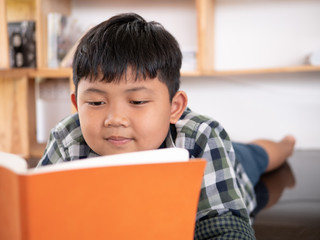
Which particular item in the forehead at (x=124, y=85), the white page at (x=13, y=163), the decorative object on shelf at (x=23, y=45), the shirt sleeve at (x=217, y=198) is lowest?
the shirt sleeve at (x=217, y=198)

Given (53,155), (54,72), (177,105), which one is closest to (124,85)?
(177,105)

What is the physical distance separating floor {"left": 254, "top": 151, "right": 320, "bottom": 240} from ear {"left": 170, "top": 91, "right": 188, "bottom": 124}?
38 centimetres

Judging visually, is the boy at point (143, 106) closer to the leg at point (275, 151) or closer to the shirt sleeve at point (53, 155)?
the shirt sleeve at point (53, 155)

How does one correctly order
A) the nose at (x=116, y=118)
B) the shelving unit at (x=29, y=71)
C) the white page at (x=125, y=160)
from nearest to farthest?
1. the white page at (x=125, y=160)
2. the nose at (x=116, y=118)
3. the shelving unit at (x=29, y=71)

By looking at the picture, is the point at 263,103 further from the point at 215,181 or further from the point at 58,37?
the point at 215,181

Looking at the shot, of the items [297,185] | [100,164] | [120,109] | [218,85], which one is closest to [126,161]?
[100,164]

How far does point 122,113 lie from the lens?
79 cm

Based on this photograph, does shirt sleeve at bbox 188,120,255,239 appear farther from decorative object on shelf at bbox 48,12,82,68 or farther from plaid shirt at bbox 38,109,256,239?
decorative object on shelf at bbox 48,12,82,68

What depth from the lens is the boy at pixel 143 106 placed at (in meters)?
0.81

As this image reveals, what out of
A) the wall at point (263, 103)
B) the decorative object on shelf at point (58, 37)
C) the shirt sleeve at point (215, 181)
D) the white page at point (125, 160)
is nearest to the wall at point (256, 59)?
the wall at point (263, 103)

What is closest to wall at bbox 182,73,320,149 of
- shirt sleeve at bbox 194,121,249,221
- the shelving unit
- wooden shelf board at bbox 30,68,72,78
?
the shelving unit

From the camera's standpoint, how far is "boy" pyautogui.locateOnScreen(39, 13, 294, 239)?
0.81m

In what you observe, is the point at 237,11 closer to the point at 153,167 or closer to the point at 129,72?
the point at 129,72

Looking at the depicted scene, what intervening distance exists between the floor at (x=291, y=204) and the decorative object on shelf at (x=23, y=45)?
151 centimetres
